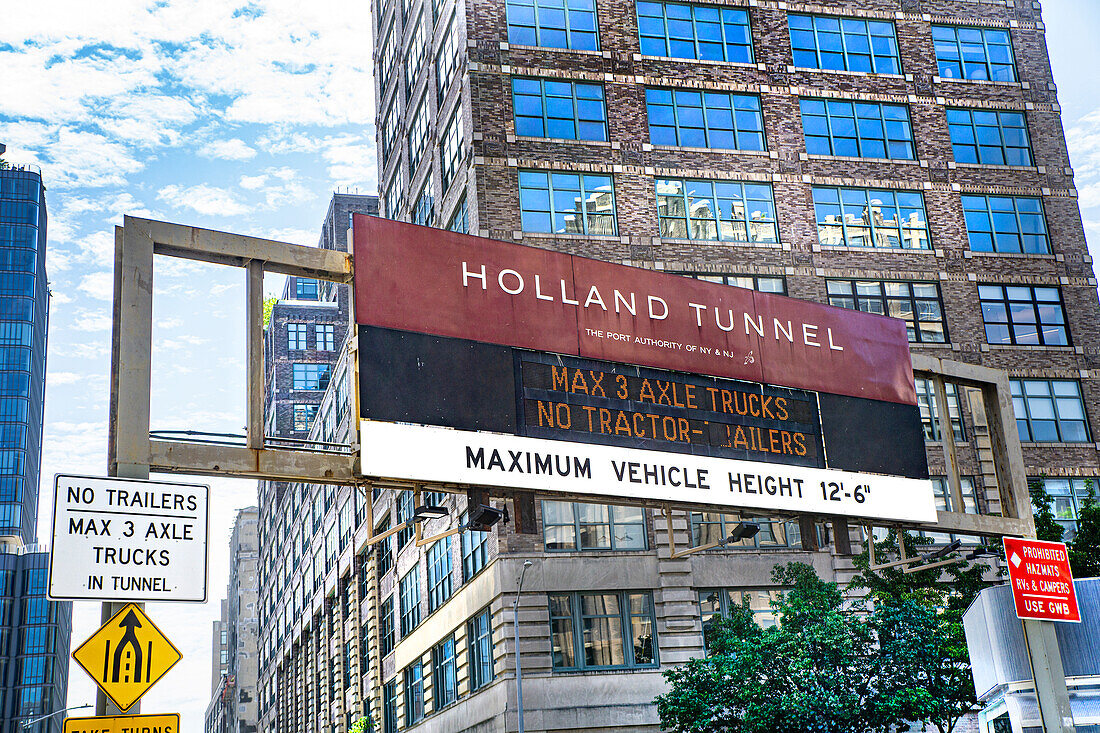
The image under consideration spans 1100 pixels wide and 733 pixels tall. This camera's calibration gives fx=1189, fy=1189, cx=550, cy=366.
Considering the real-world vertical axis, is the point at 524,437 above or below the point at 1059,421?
below

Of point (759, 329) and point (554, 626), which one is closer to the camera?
point (759, 329)

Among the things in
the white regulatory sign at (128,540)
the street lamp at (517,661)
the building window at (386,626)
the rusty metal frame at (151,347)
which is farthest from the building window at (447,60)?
the white regulatory sign at (128,540)

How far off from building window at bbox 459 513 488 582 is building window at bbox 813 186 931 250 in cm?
1729

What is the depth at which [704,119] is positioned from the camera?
45812 millimetres

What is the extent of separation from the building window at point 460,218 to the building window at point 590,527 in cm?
1093

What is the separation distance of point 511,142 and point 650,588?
16546 millimetres

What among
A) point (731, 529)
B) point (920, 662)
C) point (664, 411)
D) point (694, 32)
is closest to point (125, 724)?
point (664, 411)

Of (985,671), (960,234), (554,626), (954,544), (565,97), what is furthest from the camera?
(960,234)

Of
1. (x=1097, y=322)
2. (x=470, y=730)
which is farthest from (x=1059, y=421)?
(x=470, y=730)

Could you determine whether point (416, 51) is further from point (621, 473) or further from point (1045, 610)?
point (1045, 610)

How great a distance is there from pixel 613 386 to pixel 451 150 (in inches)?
1145

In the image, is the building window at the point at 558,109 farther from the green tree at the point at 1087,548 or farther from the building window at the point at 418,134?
the green tree at the point at 1087,548

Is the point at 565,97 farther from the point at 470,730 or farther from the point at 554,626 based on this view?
Answer: the point at 470,730

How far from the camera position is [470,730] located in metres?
40.3
